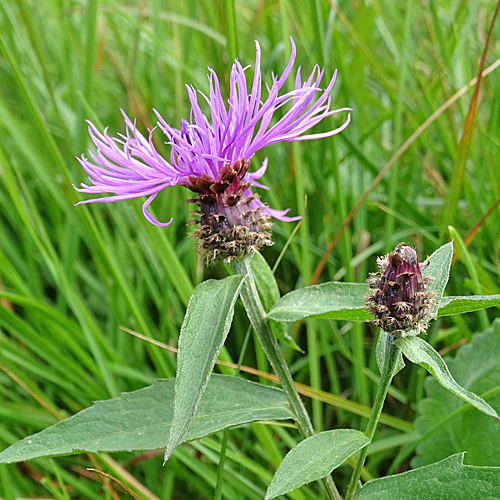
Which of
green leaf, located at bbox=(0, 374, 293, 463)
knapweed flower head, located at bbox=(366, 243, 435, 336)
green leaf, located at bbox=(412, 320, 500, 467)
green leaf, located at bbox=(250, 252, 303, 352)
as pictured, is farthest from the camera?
green leaf, located at bbox=(412, 320, 500, 467)

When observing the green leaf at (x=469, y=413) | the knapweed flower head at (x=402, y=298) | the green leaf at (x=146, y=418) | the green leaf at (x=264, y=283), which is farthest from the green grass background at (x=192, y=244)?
the knapweed flower head at (x=402, y=298)

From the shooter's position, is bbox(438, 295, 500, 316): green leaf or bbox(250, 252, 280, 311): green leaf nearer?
bbox(438, 295, 500, 316): green leaf

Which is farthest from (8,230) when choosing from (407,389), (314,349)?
(407,389)

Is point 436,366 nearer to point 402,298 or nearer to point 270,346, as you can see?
point 402,298

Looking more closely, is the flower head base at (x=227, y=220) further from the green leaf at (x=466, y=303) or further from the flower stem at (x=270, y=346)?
the green leaf at (x=466, y=303)

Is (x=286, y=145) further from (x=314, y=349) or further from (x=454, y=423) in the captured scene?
(x=454, y=423)

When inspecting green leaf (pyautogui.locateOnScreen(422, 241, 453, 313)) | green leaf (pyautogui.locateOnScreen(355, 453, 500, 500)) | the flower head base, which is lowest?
green leaf (pyautogui.locateOnScreen(355, 453, 500, 500))

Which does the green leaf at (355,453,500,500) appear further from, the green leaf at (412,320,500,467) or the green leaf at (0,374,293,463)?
the green leaf at (412,320,500,467)

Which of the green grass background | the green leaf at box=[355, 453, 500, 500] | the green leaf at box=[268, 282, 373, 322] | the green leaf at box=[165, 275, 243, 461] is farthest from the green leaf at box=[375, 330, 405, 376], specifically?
the green grass background
